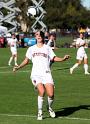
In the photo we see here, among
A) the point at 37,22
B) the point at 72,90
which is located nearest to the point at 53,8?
the point at 37,22

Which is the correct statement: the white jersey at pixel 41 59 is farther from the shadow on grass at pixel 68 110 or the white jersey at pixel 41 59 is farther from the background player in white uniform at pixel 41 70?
the shadow on grass at pixel 68 110

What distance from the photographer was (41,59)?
513 inches

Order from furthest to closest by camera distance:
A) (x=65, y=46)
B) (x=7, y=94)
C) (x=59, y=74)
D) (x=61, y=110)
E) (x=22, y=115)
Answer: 1. (x=65, y=46)
2. (x=59, y=74)
3. (x=7, y=94)
4. (x=61, y=110)
5. (x=22, y=115)

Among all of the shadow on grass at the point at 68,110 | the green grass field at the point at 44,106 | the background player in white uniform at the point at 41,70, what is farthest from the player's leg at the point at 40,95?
the shadow on grass at the point at 68,110

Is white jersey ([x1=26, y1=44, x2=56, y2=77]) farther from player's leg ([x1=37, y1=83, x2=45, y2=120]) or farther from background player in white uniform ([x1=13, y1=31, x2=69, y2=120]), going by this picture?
player's leg ([x1=37, y1=83, x2=45, y2=120])

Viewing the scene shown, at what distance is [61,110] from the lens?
14.6 m

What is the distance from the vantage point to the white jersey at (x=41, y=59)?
42.6 ft

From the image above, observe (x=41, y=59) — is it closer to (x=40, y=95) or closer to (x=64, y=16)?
(x=40, y=95)

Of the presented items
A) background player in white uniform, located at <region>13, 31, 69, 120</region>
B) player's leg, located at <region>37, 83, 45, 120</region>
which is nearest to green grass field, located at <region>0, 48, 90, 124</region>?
player's leg, located at <region>37, 83, 45, 120</region>

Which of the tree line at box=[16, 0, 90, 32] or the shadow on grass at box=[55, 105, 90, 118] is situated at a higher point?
the shadow on grass at box=[55, 105, 90, 118]

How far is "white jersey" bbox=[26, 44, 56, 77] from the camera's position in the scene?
42.6 feet

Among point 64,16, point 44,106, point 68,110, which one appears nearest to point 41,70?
point 68,110

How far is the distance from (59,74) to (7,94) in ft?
26.9

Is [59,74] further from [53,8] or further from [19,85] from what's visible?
[53,8]
